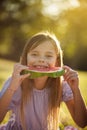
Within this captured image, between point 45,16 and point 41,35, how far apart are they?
37.9ft

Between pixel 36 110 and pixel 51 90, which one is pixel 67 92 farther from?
pixel 36 110

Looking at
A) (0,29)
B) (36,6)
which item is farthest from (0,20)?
(36,6)

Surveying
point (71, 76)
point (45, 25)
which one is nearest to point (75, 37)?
point (45, 25)

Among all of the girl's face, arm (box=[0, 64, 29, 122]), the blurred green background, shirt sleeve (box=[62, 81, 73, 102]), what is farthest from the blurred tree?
arm (box=[0, 64, 29, 122])

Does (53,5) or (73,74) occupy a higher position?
(53,5)

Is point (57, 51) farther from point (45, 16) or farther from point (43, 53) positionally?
point (45, 16)

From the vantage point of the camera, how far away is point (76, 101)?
3.93 m

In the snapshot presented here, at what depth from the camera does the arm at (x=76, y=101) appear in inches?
150

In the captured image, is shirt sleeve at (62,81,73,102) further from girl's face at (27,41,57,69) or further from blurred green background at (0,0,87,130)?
blurred green background at (0,0,87,130)

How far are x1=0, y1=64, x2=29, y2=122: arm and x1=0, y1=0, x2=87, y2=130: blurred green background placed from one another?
9.47 meters

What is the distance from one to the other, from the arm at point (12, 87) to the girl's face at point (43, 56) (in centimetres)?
24

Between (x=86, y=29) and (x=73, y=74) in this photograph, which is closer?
(x=73, y=74)

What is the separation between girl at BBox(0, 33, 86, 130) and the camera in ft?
12.7

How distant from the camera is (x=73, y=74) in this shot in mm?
3803
